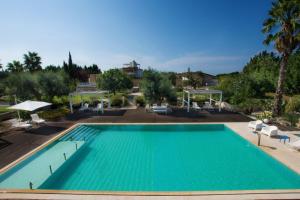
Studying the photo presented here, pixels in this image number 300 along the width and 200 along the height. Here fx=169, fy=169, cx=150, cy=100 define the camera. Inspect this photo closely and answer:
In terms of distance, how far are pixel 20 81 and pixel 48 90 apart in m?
2.55

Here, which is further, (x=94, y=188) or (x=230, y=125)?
(x=230, y=125)

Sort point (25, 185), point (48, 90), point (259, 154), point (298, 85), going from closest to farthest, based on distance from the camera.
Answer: point (25, 185)
point (259, 154)
point (48, 90)
point (298, 85)

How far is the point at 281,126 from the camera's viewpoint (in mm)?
12305

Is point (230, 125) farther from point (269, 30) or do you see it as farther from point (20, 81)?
point (20, 81)

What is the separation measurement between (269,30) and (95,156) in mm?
15626

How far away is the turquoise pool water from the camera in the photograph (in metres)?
6.49

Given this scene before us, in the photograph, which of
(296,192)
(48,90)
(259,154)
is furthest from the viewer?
(48,90)

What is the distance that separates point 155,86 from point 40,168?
12.0 m

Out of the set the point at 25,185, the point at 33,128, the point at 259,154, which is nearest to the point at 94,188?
the point at 25,185

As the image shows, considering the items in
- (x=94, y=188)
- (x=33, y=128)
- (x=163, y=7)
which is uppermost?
(x=163, y=7)

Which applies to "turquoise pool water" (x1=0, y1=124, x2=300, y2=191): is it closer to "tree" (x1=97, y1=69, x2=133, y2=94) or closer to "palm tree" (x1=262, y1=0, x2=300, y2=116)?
"palm tree" (x1=262, y1=0, x2=300, y2=116)

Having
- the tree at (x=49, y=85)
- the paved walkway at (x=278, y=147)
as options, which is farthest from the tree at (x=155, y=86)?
the tree at (x=49, y=85)

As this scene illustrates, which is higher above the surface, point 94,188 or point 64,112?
point 64,112

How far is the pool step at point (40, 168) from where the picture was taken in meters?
6.21
